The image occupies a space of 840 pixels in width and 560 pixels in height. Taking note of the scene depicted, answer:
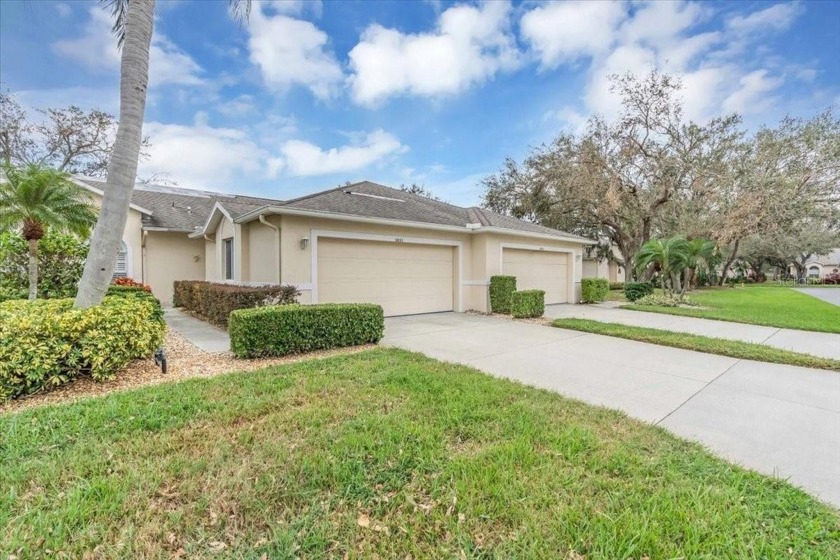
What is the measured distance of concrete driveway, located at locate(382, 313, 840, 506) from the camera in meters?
3.26

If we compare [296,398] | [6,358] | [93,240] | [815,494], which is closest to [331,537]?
[296,398]

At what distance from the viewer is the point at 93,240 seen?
5066mm

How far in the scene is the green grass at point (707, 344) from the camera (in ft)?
20.2

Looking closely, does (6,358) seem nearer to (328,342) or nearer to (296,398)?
A: (296,398)

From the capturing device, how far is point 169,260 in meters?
14.9

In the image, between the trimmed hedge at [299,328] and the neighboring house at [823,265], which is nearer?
the trimmed hedge at [299,328]

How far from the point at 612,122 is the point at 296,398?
21652 millimetres

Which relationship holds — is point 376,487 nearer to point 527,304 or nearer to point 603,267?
point 527,304

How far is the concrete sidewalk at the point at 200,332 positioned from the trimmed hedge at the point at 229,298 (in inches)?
10.0

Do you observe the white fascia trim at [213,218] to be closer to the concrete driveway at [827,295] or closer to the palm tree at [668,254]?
the palm tree at [668,254]

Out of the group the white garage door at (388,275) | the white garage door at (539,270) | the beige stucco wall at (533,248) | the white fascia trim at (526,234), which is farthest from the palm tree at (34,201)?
the white garage door at (539,270)

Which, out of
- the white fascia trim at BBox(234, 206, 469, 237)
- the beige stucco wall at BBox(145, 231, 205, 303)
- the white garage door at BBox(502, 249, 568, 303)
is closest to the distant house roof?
the beige stucco wall at BBox(145, 231, 205, 303)

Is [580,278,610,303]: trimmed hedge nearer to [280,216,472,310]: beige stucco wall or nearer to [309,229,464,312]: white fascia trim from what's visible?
[309,229,464,312]: white fascia trim

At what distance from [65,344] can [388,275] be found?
7.41 metres
